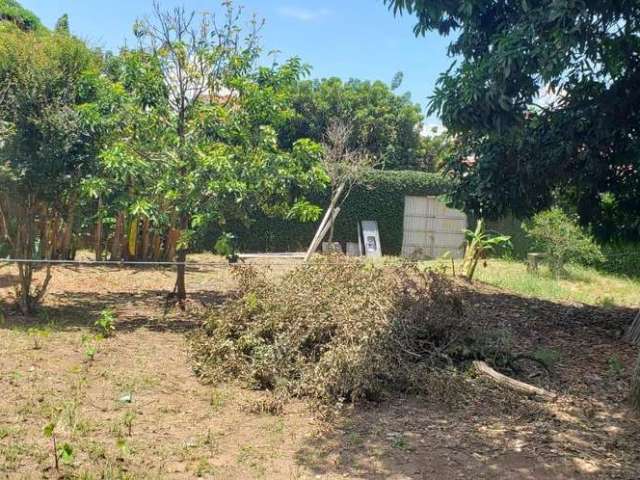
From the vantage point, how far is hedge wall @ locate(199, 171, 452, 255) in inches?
660

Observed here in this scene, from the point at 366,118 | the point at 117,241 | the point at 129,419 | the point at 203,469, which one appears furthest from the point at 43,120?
the point at 366,118

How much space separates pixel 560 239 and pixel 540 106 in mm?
6788

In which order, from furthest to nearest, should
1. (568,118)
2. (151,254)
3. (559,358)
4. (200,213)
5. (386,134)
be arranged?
(386,134) → (151,254) → (568,118) → (200,213) → (559,358)

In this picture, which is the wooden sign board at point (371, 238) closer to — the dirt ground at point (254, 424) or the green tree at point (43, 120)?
the dirt ground at point (254, 424)

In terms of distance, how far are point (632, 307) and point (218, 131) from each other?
748cm

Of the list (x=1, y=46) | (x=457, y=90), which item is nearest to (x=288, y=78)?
(x=457, y=90)

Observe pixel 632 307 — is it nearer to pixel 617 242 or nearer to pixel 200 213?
pixel 617 242

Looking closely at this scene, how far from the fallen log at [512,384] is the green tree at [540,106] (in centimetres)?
213

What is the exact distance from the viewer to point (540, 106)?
7469 millimetres

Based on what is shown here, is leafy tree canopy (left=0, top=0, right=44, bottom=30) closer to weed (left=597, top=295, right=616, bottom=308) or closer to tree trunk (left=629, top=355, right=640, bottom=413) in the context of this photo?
weed (left=597, top=295, right=616, bottom=308)

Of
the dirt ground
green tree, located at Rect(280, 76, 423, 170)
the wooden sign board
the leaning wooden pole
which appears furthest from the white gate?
the dirt ground

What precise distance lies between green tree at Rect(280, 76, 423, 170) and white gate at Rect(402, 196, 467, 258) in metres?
2.16

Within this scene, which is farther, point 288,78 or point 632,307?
point 632,307

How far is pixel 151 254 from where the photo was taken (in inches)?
487
